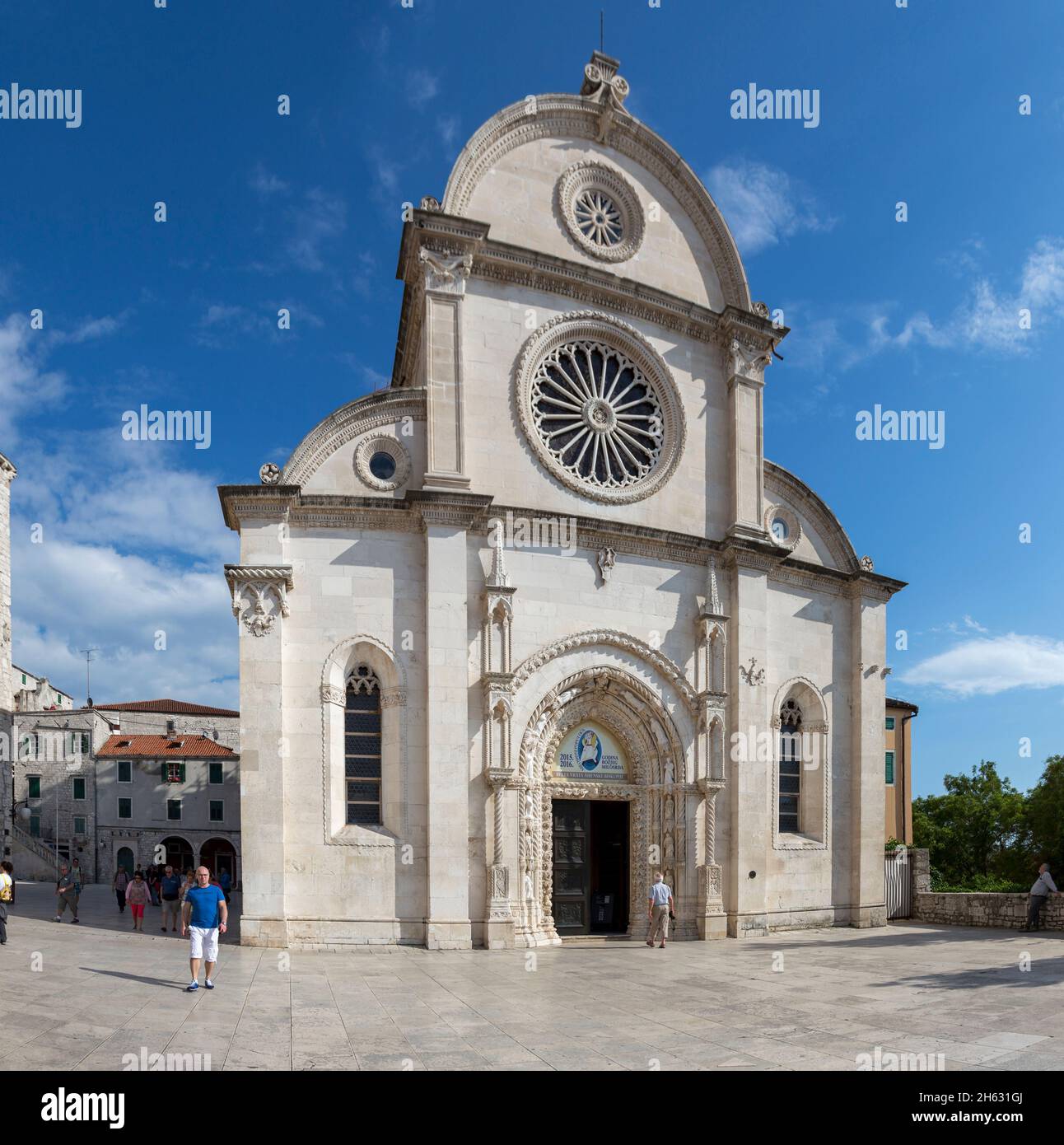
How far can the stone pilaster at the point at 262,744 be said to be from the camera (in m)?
17.4

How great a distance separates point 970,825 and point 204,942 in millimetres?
54146

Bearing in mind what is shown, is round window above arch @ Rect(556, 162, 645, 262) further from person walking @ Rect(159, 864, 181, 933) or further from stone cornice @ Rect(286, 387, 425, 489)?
person walking @ Rect(159, 864, 181, 933)

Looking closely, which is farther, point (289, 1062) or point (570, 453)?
point (570, 453)

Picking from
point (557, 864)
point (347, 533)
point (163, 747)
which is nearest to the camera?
point (347, 533)

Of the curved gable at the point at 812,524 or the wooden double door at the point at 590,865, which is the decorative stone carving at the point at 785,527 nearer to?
the curved gable at the point at 812,524

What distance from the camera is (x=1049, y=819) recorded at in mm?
39500

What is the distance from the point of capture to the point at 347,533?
19.1m

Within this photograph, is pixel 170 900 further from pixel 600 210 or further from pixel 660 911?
pixel 600 210

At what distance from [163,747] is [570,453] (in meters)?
42.8

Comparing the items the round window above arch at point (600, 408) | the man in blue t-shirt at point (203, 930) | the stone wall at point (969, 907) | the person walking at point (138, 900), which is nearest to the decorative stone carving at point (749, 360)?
the round window above arch at point (600, 408)

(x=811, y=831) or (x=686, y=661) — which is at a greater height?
(x=686, y=661)

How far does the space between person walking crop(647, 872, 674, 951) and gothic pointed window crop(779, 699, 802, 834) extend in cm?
562
